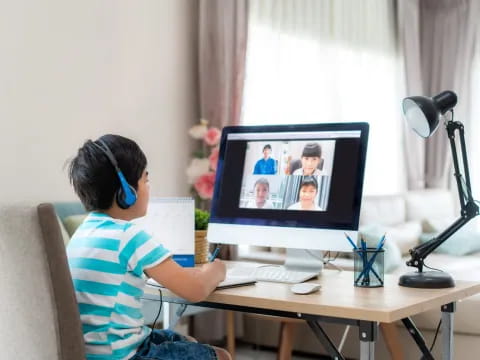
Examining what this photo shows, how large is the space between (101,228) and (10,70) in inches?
61.2

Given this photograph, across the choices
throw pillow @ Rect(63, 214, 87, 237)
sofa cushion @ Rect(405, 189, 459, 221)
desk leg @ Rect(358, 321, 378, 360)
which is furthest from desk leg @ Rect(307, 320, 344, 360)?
sofa cushion @ Rect(405, 189, 459, 221)

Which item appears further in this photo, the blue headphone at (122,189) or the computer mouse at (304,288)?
the computer mouse at (304,288)

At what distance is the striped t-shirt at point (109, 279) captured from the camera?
1.70 metres

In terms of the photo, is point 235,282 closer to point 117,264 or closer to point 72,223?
point 117,264

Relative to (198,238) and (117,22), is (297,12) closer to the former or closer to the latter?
(117,22)

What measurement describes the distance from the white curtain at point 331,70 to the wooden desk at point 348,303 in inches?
84.9

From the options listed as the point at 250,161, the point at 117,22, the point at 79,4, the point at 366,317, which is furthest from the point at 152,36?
the point at 366,317

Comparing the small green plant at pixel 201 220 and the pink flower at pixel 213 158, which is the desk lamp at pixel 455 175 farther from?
the pink flower at pixel 213 158

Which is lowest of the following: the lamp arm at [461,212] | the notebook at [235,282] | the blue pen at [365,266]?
the notebook at [235,282]

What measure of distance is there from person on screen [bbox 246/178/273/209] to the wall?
3.30 ft

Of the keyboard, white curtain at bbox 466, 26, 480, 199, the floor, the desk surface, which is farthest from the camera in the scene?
white curtain at bbox 466, 26, 480, 199

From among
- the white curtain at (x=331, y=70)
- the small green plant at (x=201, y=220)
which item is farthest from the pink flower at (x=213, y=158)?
the small green plant at (x=201, y=220)

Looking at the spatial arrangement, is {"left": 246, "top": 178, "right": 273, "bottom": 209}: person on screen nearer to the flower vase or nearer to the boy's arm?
the flower vase

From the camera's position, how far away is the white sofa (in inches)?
119
